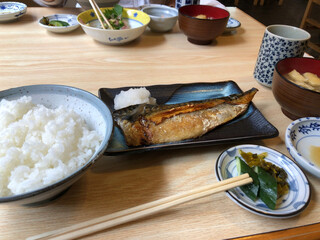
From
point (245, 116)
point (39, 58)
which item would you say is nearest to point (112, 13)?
point (39, 58)

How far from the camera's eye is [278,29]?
1.34m

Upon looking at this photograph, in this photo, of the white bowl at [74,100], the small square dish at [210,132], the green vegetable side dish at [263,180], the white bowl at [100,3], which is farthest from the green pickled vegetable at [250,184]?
the white bowl at [100,3]

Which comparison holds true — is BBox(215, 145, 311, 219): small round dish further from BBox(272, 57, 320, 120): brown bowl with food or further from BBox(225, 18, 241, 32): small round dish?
BBox(225, 18, 241, 32): small round dish

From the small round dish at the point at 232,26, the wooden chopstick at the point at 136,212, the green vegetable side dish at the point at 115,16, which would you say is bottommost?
the wooden chopstick at the point at 136,212

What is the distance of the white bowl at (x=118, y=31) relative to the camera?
5.07 feet

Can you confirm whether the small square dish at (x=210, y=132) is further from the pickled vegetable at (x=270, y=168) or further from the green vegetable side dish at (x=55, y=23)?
the green vegetable side dish at (x=55, y=23)

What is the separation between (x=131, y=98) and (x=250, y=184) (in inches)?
21.6

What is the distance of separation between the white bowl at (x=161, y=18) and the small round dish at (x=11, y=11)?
0.92m

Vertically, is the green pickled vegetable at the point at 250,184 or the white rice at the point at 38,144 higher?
the white rice at the point at 38,144

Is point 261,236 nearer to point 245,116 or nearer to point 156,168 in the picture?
point 156,168

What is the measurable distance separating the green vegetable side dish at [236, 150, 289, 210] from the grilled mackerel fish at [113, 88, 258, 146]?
0.66 feet

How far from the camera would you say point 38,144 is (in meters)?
0.66

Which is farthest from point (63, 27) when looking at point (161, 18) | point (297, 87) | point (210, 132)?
point (297, 87)

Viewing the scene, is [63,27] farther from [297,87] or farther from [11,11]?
[297,87]
